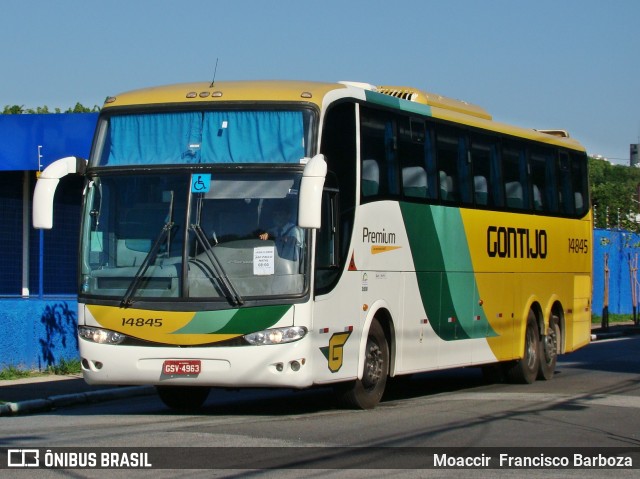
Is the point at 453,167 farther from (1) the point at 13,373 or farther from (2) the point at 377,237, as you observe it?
(1) the point at 13,373

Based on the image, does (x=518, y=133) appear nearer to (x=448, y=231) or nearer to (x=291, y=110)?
(x=448, y=231)

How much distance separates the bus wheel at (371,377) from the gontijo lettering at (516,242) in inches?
151

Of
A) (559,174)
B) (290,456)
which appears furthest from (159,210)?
(559,174)

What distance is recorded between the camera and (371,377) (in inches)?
582

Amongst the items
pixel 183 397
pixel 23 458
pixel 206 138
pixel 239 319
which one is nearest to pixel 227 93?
pixel 206 138

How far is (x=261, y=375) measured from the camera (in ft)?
42.5

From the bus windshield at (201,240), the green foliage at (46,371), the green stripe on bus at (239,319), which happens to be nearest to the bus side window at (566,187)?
the green foliage at (46,371)

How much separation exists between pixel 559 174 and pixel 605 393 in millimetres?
5184

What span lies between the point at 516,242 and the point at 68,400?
7231 millimetres

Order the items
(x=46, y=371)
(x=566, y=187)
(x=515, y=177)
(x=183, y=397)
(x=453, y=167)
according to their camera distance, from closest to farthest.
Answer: (x=183, y=397), (x=453, y=167), (x=515, y=177), (x=46, y=371), (x=566, y=187)

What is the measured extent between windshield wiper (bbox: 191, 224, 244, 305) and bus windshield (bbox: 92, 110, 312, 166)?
2.75 feet

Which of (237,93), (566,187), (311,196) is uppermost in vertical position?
(237,93)

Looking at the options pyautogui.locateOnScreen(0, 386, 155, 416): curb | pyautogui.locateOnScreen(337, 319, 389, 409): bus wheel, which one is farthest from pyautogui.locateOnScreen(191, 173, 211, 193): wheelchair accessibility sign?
pyautogui.locateOnScreen(0, 386, 155, 416): curb

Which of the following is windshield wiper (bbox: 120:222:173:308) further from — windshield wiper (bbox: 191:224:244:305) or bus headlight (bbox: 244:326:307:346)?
bus headlight (bbox: 244:326:307:346)
